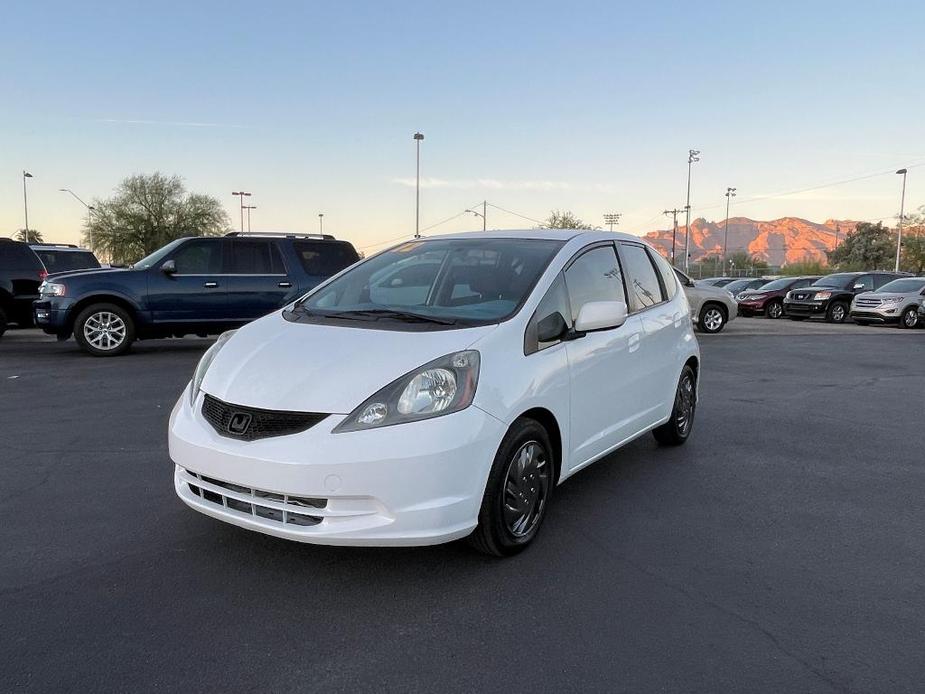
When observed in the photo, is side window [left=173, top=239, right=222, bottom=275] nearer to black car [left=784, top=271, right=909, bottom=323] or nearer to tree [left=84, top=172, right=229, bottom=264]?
black car [left=784, top=271, right=909, bottom=323]

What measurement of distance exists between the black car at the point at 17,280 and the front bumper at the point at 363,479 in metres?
10.9

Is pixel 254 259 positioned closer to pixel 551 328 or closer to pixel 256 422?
pixel 551 328

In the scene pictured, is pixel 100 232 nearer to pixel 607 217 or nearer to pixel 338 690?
pixel 607 217

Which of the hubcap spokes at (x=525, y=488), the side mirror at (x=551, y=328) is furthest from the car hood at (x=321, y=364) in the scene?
the hubcap spokes at (x=525, y=488)

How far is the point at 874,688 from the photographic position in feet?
8.34

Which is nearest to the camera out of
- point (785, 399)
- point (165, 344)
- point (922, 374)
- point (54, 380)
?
point (785, 399)

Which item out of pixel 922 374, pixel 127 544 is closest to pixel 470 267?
pixel 127 544

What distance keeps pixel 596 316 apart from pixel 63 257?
50.0 feet

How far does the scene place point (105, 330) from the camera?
1073 centimetres

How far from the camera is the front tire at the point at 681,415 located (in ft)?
18.4

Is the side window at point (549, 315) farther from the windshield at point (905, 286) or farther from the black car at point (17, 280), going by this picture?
the windshield at point (905, 286)

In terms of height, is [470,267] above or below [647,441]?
above

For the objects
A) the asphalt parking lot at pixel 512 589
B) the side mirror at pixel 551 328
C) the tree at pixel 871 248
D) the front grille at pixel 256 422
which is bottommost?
the asphalt parking lot at pixel 512 589

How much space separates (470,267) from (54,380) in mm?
6646
